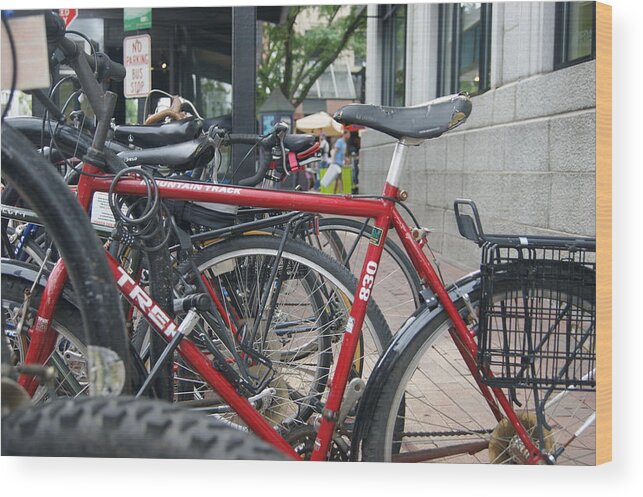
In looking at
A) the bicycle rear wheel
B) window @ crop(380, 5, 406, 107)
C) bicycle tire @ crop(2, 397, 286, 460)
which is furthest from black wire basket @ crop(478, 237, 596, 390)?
window @ crop(380, 5, 406, 107)

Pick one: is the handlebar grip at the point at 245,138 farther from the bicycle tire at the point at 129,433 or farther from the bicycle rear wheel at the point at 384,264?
the bicycle tire at the point at 129,433

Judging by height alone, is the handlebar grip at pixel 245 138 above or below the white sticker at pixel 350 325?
above

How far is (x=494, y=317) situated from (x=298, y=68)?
3.06 meters

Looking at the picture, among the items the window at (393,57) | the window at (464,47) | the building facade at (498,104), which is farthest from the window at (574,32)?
the window at (393,57)

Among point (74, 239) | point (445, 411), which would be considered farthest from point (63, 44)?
point (445, 411)

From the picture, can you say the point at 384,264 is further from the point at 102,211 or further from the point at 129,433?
the point at 129,433

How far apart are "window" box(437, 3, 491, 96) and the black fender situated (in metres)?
0.95

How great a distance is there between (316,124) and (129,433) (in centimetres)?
252

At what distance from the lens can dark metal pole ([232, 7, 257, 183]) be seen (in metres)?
3.20

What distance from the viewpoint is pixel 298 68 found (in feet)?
16.2

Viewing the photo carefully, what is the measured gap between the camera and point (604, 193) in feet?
8.18

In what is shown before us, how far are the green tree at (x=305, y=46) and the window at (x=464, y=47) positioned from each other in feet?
1.09

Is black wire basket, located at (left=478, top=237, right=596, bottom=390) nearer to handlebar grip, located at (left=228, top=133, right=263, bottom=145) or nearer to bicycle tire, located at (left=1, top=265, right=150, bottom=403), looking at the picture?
bicycle tire, located at (left=1, top=265, right=150, bottom=403)

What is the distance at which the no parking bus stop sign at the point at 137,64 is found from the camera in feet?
9.31
